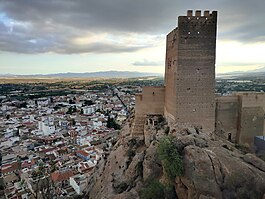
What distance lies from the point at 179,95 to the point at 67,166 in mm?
24548

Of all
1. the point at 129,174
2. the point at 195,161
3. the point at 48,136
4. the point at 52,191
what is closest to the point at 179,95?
the point at 195,161

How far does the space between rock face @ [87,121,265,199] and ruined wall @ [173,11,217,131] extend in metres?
1.28

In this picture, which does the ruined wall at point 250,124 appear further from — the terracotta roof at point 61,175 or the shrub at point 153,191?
the terracotta roof at point 61,175

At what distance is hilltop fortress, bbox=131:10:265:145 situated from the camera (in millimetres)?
19938

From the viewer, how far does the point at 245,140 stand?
23.9 metres

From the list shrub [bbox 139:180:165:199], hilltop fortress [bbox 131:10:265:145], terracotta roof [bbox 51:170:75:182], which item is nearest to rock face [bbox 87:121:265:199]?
shrub [bbox 139:180:165:199]

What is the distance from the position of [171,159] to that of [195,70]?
7265 millimetres

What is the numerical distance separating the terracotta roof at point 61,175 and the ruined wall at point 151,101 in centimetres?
1628

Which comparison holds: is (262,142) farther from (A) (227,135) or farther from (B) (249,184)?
(B) (249,184)

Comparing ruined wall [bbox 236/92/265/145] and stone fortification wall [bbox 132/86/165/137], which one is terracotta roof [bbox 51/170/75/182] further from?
ruined wall [bbox 236/92/265/145]

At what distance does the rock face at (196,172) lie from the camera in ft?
50.6

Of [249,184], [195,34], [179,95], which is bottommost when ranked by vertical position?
[249,184]

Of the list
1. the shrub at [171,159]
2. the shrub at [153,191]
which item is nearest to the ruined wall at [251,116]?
the shrub at [171,159]

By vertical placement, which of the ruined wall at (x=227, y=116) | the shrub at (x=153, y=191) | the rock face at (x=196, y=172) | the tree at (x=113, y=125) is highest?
the ruined wall at (x=227, y=116)
